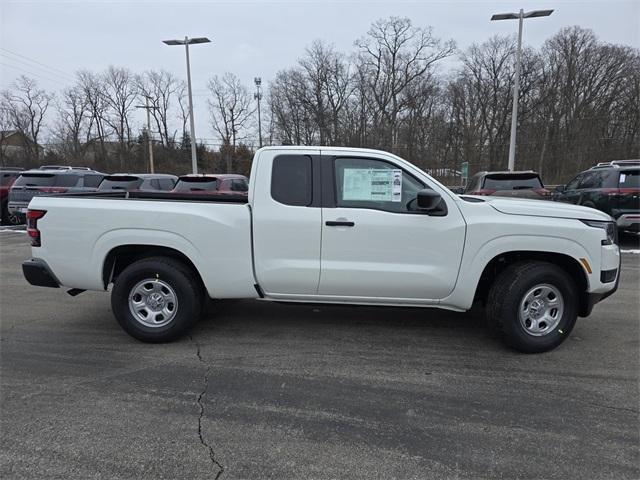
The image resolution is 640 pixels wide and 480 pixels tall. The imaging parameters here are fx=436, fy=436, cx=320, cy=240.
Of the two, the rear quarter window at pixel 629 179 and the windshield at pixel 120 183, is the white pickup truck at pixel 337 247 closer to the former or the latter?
the rear quarter window at pixel 629 179

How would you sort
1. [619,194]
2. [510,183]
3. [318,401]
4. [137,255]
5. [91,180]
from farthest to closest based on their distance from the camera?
1. [91,180]
2. [510,183]
3. [619,194]
4. [137,255]
5. [318,401]

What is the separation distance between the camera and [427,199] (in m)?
3.90

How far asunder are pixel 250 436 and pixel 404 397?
121 cm

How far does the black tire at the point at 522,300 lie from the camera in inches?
156

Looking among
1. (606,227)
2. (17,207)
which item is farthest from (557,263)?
(17,207)

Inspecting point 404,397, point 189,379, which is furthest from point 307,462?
point 189,379

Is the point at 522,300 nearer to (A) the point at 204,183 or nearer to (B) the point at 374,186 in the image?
(B) the point at 374,186

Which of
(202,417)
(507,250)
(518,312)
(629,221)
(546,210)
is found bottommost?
(202,417)

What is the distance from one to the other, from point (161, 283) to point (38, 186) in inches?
449

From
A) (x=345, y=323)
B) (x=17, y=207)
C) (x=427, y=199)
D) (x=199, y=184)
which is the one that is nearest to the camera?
(x=427, y=199)

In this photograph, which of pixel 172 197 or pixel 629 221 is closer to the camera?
pixel 172 197

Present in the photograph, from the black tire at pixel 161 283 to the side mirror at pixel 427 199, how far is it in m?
2.33

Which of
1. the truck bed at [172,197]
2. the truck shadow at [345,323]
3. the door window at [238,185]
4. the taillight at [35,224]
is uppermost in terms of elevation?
the door window at [238,185]

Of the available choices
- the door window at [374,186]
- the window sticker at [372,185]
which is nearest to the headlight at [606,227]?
the door window at [374,186]
